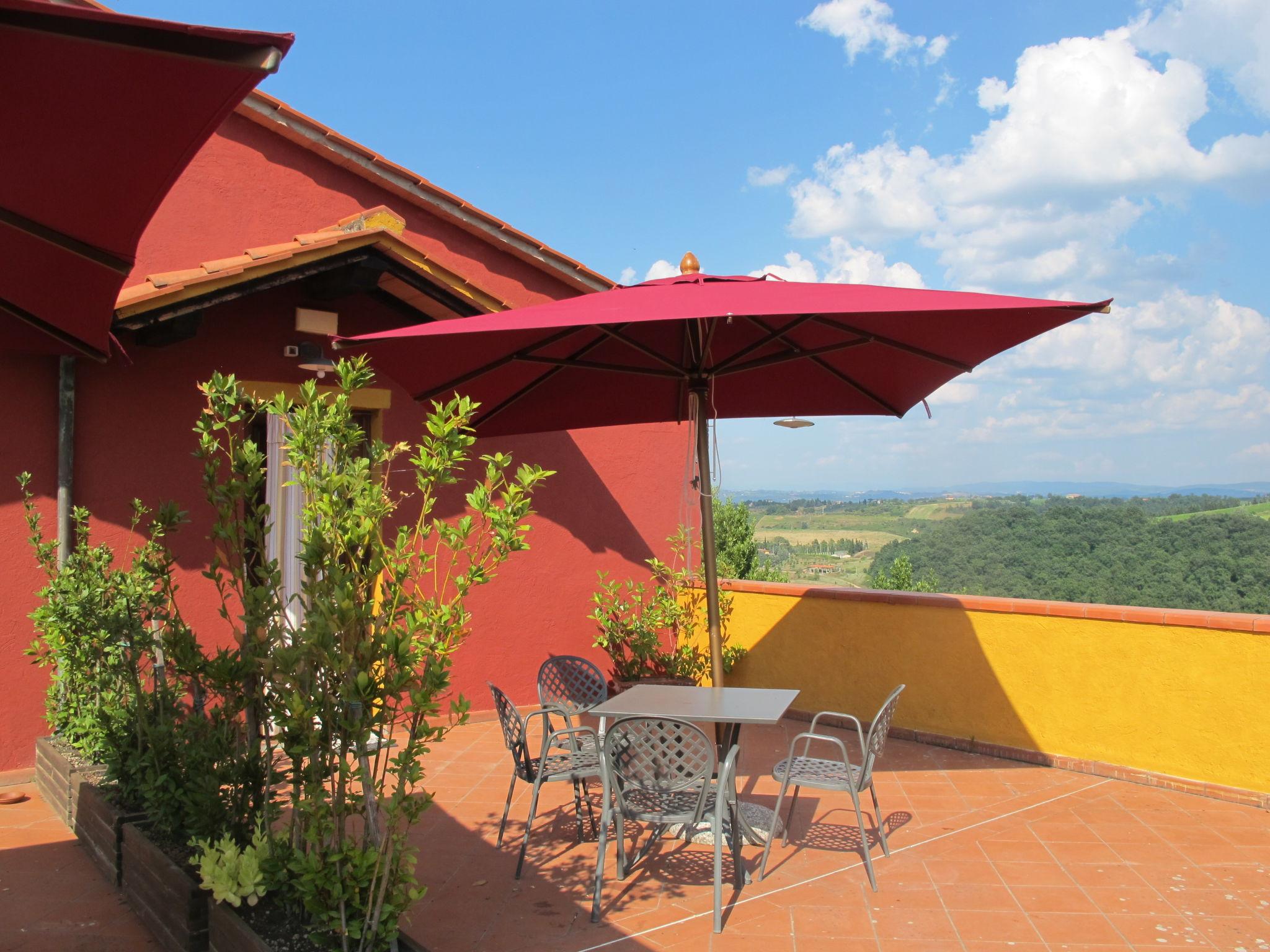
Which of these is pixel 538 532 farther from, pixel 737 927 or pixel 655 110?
pixel 655 110

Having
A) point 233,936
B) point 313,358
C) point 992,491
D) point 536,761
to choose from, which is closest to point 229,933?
point 233,936

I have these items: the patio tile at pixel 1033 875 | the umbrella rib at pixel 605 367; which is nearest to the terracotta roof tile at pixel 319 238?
the umbrella rib at pixel 605 367

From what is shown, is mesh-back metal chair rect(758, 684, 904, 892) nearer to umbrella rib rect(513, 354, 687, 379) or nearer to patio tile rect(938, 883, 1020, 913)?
patio tile rect(938, 883, 1020, 913)

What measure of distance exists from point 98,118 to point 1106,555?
16.8m

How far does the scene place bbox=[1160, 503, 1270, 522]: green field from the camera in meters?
17.3

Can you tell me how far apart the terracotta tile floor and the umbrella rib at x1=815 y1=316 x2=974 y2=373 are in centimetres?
235

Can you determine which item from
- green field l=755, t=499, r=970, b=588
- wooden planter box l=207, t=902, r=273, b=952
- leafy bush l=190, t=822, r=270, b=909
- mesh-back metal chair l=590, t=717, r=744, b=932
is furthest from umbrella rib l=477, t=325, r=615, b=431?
green field l=755, t=499, r=970, b=588

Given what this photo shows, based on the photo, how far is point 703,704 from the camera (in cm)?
439

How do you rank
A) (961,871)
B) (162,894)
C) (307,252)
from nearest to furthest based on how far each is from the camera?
(162,894) → (961,871) → (307,252)

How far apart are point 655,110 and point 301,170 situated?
775 centimetres

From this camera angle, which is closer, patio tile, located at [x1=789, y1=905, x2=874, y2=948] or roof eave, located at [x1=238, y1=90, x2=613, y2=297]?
patio tile, located at [x1=789, y1=905, x2=874, y2=948]

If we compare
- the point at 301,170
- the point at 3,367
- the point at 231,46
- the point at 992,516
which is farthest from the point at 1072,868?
the point at 992,516

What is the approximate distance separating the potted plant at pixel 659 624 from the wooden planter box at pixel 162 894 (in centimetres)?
398

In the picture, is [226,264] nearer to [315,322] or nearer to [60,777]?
[315,322]
